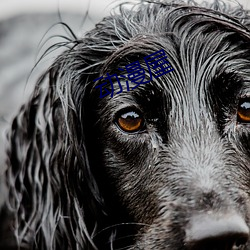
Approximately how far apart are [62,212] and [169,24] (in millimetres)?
943

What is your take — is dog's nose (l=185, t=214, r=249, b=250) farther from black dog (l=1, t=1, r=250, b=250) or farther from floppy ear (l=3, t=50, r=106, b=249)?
floppy ear (l=3, t=50, r=106, b=249)

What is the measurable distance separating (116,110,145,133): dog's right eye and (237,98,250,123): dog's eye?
15.3 inches

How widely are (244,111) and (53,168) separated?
0.89 m

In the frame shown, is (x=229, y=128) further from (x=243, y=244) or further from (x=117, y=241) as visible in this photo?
(x=117, y=241)

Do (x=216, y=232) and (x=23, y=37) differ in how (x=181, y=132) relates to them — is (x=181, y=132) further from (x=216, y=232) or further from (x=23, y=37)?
(x=23, y=37)

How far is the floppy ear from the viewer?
3350 millimetres

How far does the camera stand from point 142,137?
312cm

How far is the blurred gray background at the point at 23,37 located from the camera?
14.2 ft

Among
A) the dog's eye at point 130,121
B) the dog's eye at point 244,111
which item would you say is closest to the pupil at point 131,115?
the dog's eye at point 130,121

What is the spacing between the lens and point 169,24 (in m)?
3.29

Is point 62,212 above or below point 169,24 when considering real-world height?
below

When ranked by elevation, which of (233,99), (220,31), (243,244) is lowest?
(243,244)

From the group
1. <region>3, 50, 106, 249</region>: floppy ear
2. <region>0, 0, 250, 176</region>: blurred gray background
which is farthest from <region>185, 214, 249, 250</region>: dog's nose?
<region>0, 0, 250, 176</region>: blurred gray background

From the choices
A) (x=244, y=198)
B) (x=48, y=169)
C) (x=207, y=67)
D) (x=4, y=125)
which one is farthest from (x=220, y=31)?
(x=4, y=125)
